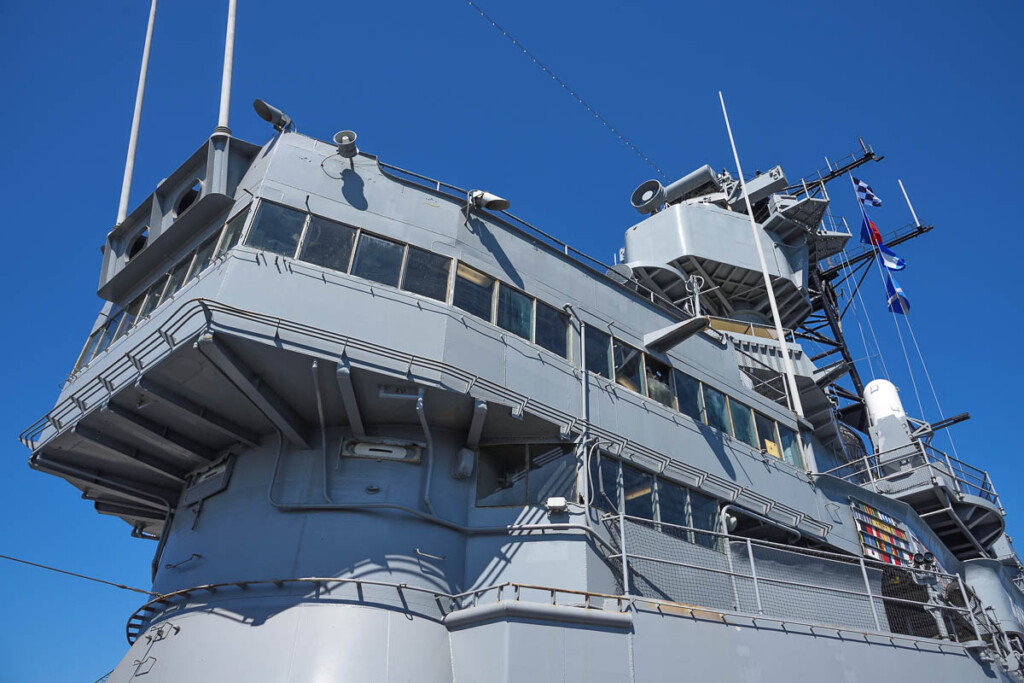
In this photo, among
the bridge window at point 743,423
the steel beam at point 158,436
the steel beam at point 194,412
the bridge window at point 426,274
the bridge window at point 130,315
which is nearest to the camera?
the steel beam at point 194,412

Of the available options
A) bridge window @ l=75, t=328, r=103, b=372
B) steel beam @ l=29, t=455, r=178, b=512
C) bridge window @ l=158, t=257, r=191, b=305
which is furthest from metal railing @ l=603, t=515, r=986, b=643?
bridge window @ l=75, t=328, r=103, b=372

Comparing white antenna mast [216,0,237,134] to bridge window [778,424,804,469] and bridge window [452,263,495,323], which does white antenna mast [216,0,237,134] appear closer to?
bridge window [452,263,495,323]

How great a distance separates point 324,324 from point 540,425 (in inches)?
167

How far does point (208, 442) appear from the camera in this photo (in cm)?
1356

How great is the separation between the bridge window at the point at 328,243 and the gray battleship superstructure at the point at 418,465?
0.05m

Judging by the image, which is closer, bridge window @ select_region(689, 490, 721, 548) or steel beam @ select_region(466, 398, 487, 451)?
steel beam @ select_region(466, 398, 487, 451)

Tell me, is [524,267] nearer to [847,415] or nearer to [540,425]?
[540,425]

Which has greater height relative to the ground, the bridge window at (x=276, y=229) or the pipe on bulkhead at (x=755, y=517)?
the bridge window at (x=276, y=229)

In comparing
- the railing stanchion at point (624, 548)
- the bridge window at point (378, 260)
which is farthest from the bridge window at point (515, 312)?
the railing stanchion at point (624, 548)

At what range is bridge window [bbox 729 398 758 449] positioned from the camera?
17.7 meters

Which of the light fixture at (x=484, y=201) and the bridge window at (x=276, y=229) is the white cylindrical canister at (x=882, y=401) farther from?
the bridge window at (x=276, y=229)

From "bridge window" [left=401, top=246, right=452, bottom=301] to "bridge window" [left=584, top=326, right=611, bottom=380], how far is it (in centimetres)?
359

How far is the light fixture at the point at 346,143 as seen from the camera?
540 inches

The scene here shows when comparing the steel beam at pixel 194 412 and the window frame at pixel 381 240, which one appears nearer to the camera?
the steel beam at pixel 194 412
